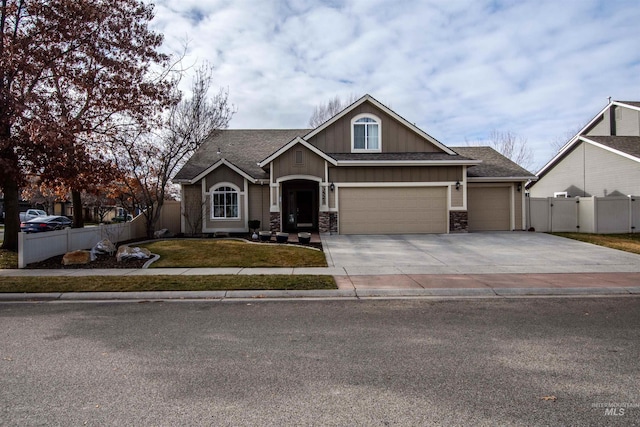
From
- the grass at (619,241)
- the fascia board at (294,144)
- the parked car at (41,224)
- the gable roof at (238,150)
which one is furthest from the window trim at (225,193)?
the grass at (619,241)

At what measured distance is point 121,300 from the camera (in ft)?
27.2

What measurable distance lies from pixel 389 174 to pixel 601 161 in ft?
47.2

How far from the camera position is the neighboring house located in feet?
73.7

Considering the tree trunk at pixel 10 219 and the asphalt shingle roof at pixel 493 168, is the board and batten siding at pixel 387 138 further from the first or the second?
the tree trunk at pixel 10 219

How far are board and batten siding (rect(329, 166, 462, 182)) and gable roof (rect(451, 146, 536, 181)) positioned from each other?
229 centimetres

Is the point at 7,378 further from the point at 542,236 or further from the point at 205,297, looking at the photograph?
the point at 542,236

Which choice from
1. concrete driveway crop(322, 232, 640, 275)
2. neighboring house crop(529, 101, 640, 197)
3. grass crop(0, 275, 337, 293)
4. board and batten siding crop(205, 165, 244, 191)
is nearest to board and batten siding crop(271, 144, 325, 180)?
board and batten siding crop(205, 165, 244, 191)

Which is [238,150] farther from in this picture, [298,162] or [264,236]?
[264,236]

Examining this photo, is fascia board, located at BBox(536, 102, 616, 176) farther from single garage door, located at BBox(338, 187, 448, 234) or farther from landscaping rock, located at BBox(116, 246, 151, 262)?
landscaping rock, located at BBox(116, 246, 151, 262)

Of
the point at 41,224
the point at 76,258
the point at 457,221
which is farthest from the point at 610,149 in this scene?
the point at 41,224

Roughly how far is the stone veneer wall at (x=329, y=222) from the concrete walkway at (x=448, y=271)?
2.35 m

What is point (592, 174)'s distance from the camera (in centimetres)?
2477

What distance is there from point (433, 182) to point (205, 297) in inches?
552

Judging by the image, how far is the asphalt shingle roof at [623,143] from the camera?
22298mm
